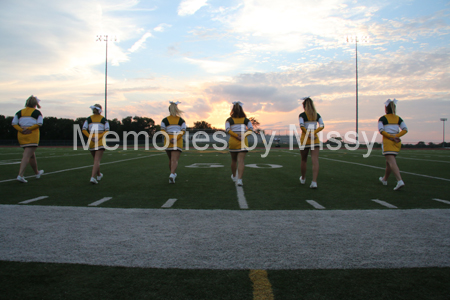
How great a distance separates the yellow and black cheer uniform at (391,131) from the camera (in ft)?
21.6

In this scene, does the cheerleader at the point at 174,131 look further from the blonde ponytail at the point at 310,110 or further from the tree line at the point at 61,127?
the tree line at the point at 61,127

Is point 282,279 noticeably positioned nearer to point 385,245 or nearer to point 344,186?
point 385,245

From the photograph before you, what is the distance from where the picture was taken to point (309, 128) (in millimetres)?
6941

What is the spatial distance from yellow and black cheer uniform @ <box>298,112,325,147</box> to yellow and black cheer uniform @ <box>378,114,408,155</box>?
4.28ft

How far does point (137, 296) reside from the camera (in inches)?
80.7

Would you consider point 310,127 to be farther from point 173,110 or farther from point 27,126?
point 27,126

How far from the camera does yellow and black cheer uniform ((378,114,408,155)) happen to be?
660cm

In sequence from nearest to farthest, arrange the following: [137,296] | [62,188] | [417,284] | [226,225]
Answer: [137,296], [417,284], [226,225], [62,188]

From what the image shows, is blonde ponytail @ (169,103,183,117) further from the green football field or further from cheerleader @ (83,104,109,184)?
the green football field

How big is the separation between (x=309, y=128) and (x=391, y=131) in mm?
1768

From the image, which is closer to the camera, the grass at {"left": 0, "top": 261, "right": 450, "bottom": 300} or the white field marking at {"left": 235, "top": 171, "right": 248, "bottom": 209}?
the grass at {"left": 0, "top": 261, "right": 450, "bottom": 300}

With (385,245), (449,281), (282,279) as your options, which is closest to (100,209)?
(282,279)

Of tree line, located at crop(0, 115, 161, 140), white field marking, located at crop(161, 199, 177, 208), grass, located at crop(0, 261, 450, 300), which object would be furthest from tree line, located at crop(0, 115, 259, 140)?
grass, located at crop(0, 261, 450, 300)

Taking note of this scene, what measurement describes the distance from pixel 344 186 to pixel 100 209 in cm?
518
